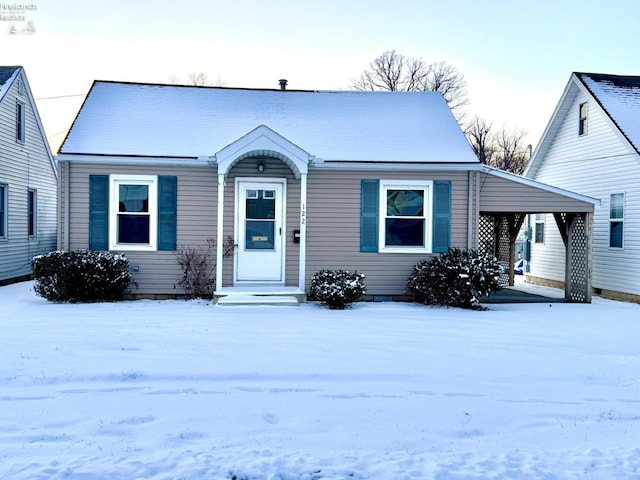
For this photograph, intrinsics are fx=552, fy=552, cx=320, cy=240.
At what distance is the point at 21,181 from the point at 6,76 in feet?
9.55

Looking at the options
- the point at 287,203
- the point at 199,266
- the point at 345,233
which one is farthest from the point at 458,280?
the point at 199,266

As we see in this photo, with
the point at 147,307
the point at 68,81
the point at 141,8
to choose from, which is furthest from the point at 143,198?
the point at 68,81

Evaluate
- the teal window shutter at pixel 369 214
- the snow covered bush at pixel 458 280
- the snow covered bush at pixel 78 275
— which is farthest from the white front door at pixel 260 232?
the snow covered bush at pixel 458 280

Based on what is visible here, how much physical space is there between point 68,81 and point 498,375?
28.9 m

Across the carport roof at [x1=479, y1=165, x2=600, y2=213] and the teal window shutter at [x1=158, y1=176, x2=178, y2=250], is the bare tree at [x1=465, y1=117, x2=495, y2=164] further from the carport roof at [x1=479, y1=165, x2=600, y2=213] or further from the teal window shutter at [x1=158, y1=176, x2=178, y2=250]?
the teal window shutter at [x1=158, y1=176, x2=178, y2=250]

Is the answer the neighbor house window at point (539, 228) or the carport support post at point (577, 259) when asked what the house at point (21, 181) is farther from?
the neighbor house window at point (539, 228)

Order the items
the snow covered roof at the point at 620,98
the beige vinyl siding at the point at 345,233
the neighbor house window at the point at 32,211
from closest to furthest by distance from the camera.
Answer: the beige vinyl siding at the point at 345,233
the snow covered roof at the point at 620,98
the neighbor house window at the point at 32,211

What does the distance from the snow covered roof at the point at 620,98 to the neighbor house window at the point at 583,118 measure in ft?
1.98

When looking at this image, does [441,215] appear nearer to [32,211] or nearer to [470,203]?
[470,203]

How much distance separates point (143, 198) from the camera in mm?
11273

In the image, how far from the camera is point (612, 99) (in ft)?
46.4

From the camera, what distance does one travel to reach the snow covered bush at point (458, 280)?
34.7 feet

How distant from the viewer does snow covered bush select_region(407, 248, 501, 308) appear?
10.6m

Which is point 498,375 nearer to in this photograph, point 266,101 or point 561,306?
point 561,306
